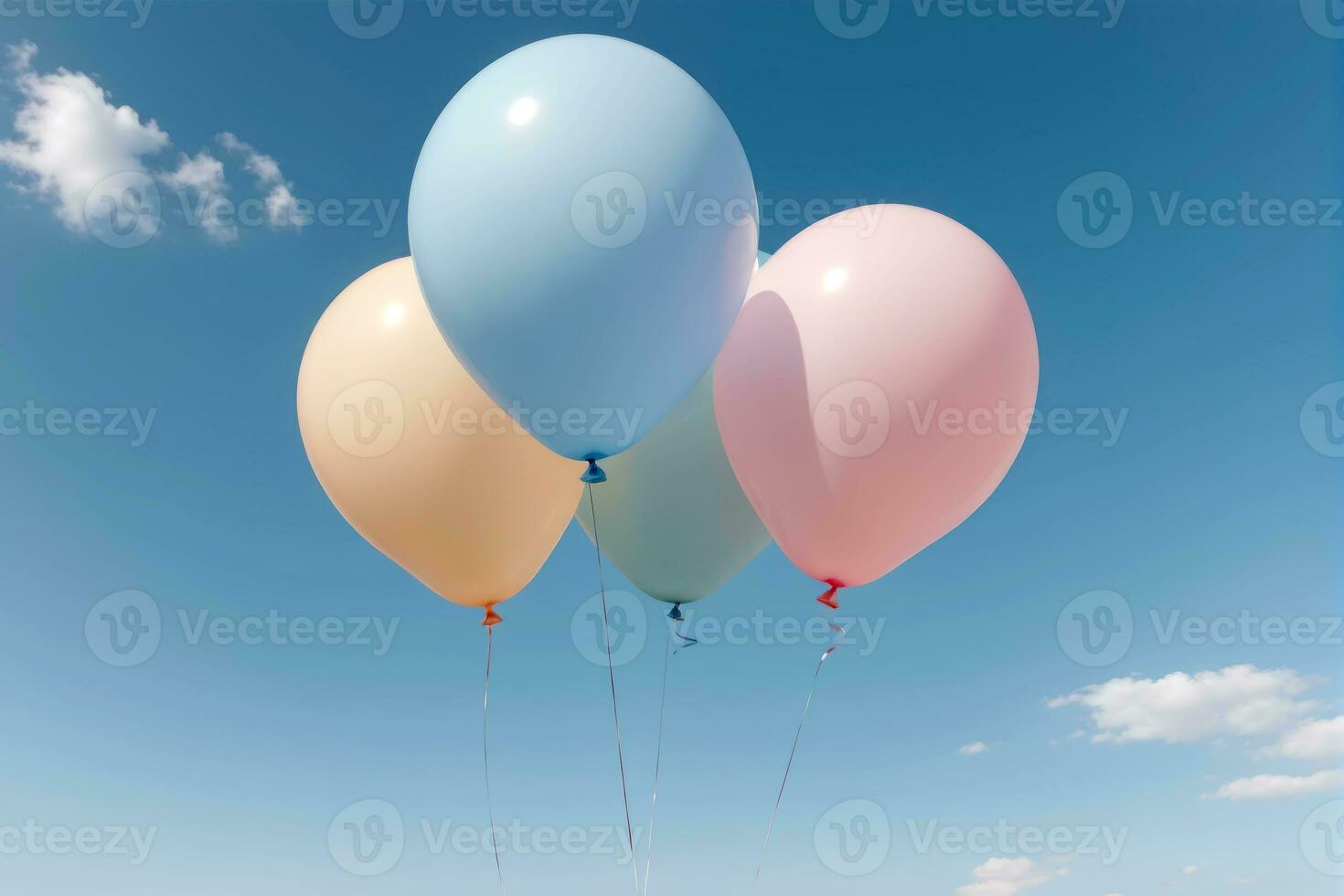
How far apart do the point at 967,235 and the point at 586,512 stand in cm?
263

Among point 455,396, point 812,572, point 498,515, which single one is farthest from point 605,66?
point 812,572

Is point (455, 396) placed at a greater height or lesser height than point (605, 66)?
lesser

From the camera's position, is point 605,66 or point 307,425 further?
point 307,425

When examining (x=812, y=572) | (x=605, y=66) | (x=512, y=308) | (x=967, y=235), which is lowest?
(x=812, y=572)

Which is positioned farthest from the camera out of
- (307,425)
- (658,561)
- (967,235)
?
(658,561)

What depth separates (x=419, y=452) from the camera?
476 centimetres

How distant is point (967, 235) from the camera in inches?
182

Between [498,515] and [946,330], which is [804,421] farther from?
[498,515]
